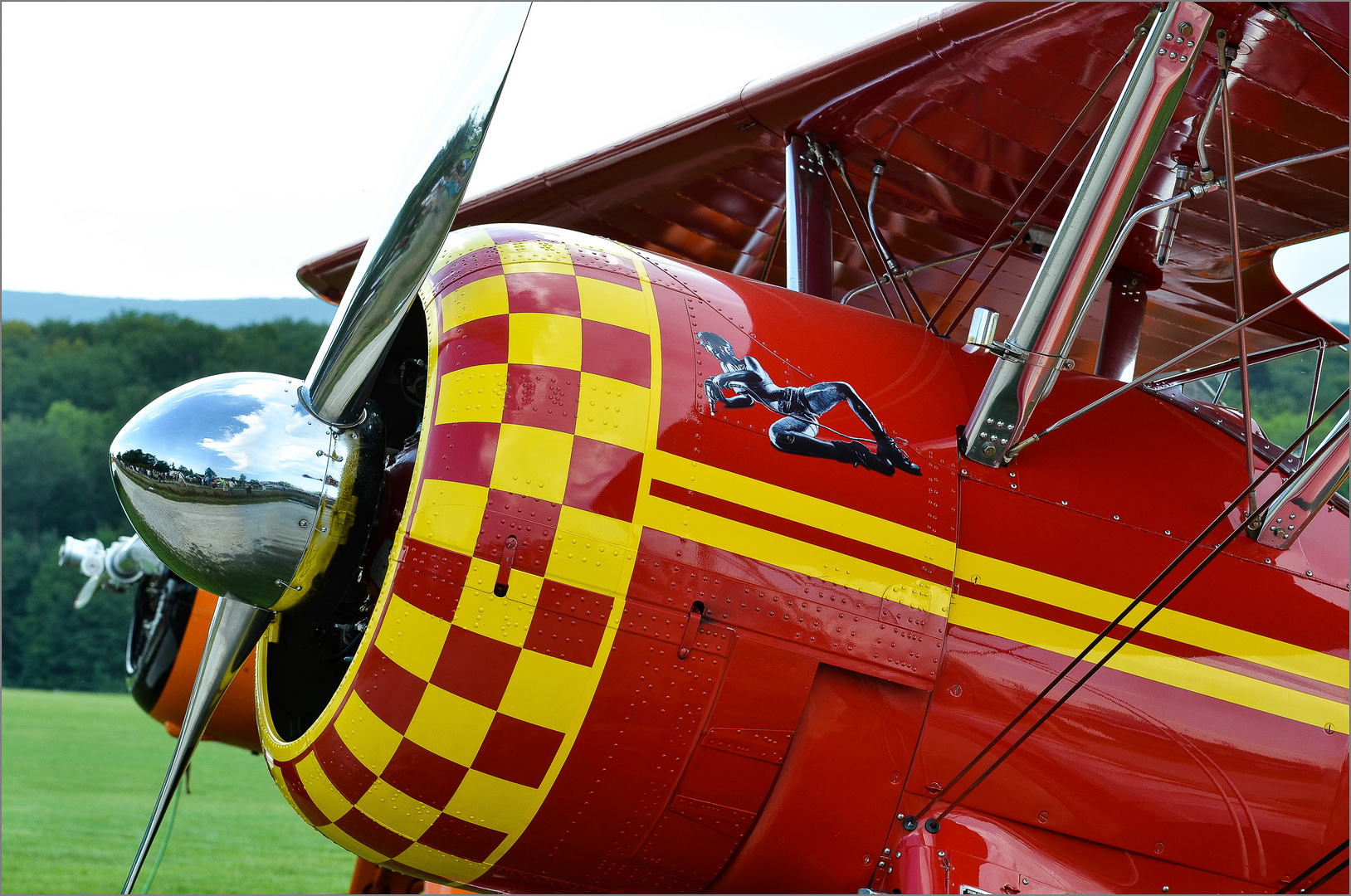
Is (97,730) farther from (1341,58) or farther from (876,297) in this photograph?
(1341,58)

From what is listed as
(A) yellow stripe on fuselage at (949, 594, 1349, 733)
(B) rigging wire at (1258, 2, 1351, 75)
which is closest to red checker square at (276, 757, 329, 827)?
(A) yellow stripe on fuselage at (949, 594, 1349, 733)

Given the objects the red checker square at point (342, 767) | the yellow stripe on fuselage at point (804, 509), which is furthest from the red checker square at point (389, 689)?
the yellow stripe on fuselage at point (804, 509)

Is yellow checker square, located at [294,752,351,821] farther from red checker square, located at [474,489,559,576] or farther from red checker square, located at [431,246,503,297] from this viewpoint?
red checker square, located at [431,246,503,297]

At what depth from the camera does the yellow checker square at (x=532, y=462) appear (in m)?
3.28

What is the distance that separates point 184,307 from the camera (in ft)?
312

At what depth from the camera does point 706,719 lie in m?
3.41

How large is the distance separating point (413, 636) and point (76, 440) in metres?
51.8

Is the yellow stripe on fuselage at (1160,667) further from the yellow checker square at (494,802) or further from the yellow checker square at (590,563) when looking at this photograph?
the yellow checker square at (494,802)

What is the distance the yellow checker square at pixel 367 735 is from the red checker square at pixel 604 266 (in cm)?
142

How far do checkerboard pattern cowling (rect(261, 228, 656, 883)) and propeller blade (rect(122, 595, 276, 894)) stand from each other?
592 millimetres

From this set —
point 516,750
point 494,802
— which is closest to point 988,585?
point 516,750

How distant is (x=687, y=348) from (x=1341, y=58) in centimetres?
237

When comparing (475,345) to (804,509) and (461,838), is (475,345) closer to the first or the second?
(804,509)

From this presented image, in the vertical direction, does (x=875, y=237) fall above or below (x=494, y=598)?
above
